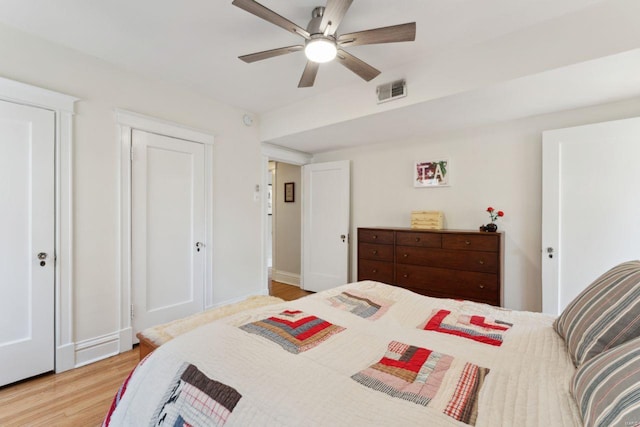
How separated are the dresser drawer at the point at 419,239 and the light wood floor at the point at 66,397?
2843 millimetres

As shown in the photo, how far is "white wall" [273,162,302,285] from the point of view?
202 inches

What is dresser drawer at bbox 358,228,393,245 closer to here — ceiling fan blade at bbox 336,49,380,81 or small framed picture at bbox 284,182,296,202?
ceiling fan blade at bbox 336,49,380,81

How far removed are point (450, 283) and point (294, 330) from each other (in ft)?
7.30

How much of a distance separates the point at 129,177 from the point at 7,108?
886 millimetres

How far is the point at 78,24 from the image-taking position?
6.79 ft

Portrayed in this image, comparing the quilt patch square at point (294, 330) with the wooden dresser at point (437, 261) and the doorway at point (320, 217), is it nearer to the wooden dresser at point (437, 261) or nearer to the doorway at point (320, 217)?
the wooden dresser at point (437, 261)

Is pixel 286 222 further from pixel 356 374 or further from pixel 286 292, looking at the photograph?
pixel 356 374

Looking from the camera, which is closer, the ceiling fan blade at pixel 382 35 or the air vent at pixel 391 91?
the ceiling fan blade at pixel 382 35

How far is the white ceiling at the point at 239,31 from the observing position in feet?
6.13

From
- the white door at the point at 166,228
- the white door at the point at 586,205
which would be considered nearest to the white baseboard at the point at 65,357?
the white door at the point at 166,228

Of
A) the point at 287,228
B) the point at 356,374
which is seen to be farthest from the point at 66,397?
the point at 287,228

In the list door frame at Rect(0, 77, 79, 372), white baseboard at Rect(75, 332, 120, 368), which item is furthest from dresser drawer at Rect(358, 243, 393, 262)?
door frame at Rect(0, 77, 79, 372)

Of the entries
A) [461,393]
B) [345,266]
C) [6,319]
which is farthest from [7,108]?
[345,266]

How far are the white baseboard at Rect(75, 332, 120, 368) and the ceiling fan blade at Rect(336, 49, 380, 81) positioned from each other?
3.05 meters
